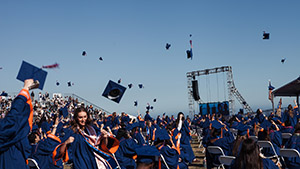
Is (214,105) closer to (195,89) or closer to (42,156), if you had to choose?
(195,89)

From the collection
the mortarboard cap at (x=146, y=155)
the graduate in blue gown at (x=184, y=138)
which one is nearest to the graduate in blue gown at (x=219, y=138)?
the graduate in blue gown at (x=184, y=138)

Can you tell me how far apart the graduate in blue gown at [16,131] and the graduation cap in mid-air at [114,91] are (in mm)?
5741

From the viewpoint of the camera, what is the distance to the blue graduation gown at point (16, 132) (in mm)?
3035

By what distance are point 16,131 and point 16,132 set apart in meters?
0.01

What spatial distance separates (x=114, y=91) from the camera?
30.0 feet

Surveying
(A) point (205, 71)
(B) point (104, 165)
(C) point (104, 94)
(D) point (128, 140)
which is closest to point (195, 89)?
(A) point (205, 71)

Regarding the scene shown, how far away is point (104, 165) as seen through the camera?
3.88 metres

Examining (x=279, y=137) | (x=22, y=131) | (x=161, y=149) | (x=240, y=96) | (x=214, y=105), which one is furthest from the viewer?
(x=240, y=96)

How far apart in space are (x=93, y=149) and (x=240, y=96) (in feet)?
88.7

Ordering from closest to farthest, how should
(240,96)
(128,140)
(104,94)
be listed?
(128,140) → (104,94) → (240,96)

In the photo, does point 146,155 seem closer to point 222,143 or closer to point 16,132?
point 16,132

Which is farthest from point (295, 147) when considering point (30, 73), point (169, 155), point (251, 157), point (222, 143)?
point (30, 73)

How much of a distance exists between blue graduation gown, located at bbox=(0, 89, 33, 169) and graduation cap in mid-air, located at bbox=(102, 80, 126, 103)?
5.75m

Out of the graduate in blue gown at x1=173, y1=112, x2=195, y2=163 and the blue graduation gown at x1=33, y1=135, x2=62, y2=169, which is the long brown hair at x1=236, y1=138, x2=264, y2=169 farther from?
the graduate in blue gown at x1=173, y1=112, x2=195, y2=163
